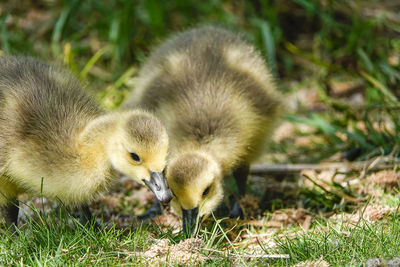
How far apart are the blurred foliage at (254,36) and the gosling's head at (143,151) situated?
1.92 metres

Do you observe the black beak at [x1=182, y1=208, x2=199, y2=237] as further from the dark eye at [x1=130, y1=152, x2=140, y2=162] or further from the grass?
the dark eye at [x1=130, y1=152, x2=140, y2=162]

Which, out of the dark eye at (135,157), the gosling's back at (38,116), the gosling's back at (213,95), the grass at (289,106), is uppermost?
the gosling's back at (38,116)

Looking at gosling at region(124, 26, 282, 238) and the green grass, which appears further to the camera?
gosling at region(124, 26, 282, 238)

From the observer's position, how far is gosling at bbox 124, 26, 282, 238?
2.97m

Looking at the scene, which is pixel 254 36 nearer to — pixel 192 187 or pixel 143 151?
pixel 192 187

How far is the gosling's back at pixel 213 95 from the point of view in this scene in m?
3.33

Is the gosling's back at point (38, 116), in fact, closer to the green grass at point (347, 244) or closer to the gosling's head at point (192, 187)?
the gosling's head at point (192, 187)

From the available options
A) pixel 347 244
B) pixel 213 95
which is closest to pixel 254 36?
pixel 213 95

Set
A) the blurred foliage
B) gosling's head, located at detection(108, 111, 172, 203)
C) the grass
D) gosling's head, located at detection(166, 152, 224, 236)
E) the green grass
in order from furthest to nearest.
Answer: the blurred foliage → gosling's head, located at detection(166, 152, 224, 236) → gosling's head, located at detection(108, 111, 172, 203) → the grass → the green grass

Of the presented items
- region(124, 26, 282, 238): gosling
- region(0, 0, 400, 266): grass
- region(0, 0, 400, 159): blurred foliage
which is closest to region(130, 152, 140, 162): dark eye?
region(124, 26, 282, 238): gosling

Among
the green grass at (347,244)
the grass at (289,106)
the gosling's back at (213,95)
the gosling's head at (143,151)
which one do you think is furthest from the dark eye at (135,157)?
the green grass at (347,244)

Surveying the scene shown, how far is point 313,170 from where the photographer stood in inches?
158

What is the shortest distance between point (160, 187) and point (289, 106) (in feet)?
7.65

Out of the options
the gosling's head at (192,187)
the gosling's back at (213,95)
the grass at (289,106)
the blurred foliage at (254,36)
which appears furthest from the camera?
the blurred foliage at (254,36)
